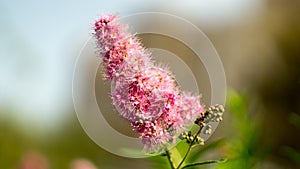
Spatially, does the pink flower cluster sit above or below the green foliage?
above

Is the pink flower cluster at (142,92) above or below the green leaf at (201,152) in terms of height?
above

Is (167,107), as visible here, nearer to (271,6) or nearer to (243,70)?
(243,70)

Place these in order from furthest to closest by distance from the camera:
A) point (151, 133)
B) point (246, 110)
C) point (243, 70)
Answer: point (243, 70)
point (246, 110)
point (151, 133)

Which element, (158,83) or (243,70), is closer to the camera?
(158,83)

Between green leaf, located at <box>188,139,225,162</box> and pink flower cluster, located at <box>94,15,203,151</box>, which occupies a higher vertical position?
pink flower cluster, located at <box>94,15,203,151</box>

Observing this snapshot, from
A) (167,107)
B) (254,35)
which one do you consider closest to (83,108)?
(167,107)

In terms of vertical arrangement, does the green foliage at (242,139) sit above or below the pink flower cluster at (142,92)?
below

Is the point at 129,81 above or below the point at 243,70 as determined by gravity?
below

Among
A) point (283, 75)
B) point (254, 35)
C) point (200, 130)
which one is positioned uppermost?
point (254, 35)
